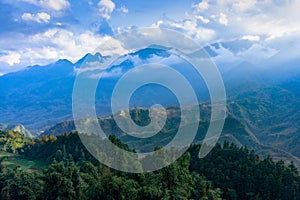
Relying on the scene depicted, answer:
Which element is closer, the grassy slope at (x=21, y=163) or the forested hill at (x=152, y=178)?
the forested hill at (x=152, y=178)

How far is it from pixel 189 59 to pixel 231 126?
153 metres

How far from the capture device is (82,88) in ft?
64.8

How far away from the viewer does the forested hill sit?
19.8 m

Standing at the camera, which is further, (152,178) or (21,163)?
(21,163)

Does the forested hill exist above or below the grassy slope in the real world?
below

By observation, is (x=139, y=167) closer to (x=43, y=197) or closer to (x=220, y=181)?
(x=43, y=197)

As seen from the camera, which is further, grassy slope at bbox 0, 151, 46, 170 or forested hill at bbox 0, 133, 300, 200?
grassy slope at bbox 0, 151, 46, 170

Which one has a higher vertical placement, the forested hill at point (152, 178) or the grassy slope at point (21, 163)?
the grassy slope at point (21, 163)

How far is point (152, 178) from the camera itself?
66.4ft

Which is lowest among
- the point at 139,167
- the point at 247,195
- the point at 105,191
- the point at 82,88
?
the point at 247,195

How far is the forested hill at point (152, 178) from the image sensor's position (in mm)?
19750

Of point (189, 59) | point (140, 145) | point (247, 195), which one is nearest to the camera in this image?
point (189, 59)

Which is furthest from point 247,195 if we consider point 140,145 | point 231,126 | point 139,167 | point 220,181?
point 231,126

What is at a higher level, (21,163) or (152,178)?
(21,163)
